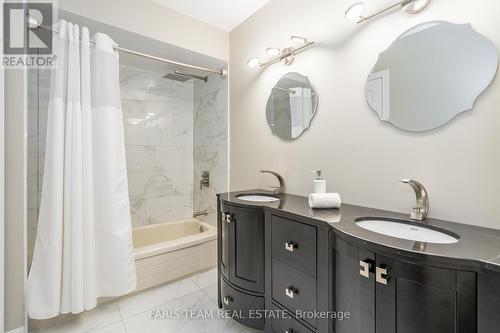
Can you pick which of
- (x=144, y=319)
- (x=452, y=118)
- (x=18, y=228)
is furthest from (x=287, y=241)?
(x=18, y=228)

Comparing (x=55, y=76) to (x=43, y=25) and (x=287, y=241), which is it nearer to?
(x=43, y=25)

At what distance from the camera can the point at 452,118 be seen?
40.9 inches

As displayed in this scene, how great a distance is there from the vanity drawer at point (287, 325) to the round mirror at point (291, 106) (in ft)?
3.89

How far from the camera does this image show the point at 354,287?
914 mm

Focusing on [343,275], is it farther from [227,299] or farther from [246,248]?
[227,299]

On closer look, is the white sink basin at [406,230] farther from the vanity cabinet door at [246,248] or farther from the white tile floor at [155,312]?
the white tile floor at [155,312]

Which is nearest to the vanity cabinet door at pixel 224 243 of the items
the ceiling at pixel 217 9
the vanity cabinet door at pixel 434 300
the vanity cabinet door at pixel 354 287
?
the vanity cabinet door at pixel 354 287

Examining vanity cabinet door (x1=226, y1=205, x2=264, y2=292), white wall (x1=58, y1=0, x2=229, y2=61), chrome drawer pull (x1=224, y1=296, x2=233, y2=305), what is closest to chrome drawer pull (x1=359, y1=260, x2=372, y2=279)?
vanity cabinet door (x1=226, y1=205, x2=264, y2=292)

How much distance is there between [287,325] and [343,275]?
522 mm

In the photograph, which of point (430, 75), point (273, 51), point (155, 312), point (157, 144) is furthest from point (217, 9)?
point (155, 312)

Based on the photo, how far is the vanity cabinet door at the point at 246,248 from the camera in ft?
4.57

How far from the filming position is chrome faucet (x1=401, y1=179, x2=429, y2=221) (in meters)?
1.07

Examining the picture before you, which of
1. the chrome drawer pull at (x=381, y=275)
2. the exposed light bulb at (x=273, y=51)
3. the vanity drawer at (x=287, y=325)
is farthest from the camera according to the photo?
the exposed light bulb at (x=273, y=51)

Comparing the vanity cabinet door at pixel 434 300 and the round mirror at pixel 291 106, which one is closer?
the vanity cabinet door at pixel 434 300
